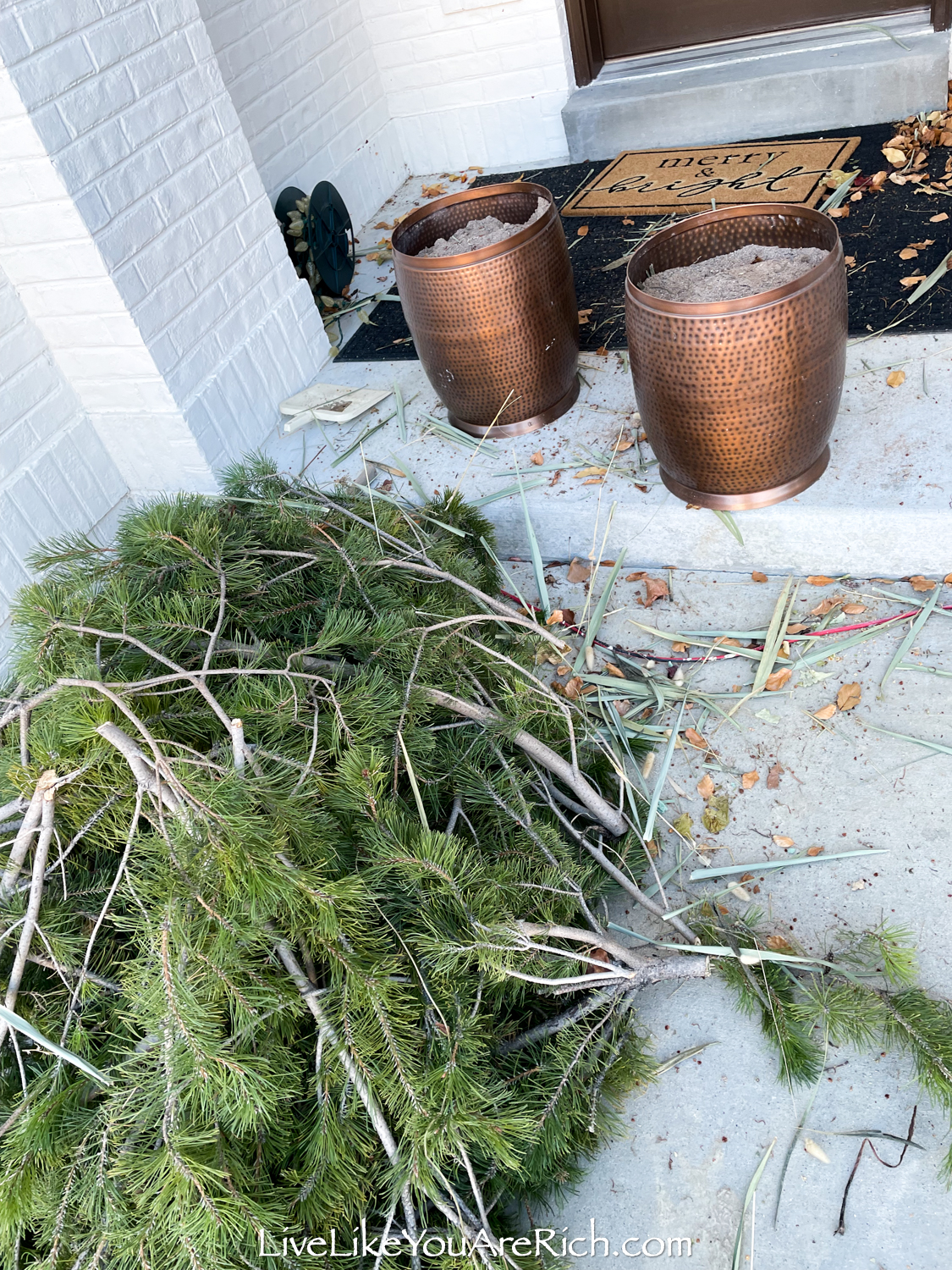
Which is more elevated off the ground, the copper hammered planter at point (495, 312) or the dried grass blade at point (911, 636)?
the copper hammered planter at point (495, 312)

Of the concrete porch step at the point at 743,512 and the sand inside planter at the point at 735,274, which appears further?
the concrete porch step at the point at 743,512

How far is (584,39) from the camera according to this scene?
3.74 m

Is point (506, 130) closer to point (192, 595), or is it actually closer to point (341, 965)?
point (192, 595)

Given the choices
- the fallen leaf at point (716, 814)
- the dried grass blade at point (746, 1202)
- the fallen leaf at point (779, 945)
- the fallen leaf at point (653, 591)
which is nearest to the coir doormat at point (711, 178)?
the fallen leaf at point (653, 591)

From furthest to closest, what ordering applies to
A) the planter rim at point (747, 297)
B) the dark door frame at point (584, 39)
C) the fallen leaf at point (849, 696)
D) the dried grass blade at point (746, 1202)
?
1. the dark door frame at point (584, 39)
2. the fallen leaf at point (849, 696)
3. the planter rim at point (747, 297)
4. the dried grass blade at point (746, 1202)

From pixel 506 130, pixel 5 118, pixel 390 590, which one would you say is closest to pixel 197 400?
pixel 5 118

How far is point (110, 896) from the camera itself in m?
1.09

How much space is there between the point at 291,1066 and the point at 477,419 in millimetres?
1755

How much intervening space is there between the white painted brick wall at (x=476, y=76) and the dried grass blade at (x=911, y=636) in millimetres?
2902

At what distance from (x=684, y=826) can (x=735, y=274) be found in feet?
3.69

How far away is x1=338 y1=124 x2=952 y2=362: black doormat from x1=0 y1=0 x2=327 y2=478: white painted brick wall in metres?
0.38

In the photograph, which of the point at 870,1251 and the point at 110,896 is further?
the point at 870,1251

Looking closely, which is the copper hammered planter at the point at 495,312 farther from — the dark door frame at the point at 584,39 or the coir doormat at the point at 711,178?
the dark door frame at the point at 584,39

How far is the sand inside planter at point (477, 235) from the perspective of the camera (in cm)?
227
